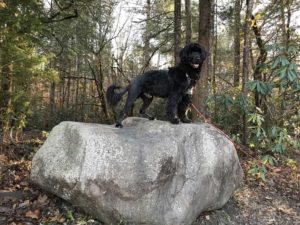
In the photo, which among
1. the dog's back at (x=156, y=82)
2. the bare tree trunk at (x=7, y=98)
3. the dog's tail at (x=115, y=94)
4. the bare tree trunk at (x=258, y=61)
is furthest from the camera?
the bare tree trunk at (x=258, y=61)

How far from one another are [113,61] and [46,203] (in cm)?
791

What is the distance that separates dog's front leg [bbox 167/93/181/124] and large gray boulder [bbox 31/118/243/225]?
5.0 inches

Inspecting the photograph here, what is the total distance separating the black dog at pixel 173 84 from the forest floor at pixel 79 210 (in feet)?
4.94

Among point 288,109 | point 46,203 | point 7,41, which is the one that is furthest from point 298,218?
point 7,41

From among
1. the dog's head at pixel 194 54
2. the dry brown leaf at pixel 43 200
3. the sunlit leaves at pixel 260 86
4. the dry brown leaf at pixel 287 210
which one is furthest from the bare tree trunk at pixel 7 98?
the dry brown leaf at pixel 287 210

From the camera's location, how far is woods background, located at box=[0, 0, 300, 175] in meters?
5.65

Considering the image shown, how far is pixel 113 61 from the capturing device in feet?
38.5

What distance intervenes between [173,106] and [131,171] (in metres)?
1.18

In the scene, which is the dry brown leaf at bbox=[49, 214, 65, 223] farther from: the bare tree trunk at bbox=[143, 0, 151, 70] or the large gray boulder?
the bare tree trunk at bbox=[143, 0, 151, 70]

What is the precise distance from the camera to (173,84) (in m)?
4.48

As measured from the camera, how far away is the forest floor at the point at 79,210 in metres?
4.23

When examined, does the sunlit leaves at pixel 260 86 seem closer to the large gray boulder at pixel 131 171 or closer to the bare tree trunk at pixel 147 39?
the large gray boulder at pixel 131 171

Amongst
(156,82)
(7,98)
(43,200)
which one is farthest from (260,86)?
(7,98)

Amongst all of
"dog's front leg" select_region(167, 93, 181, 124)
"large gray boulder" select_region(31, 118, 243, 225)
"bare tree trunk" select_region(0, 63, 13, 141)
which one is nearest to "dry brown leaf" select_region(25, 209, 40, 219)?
A: "large gray boulder" select_region(31, 118, 243, 225)
